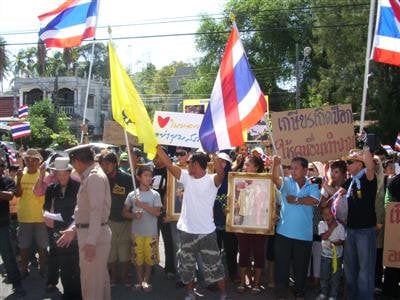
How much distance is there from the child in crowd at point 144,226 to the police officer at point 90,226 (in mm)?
1412

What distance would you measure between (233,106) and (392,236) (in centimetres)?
253

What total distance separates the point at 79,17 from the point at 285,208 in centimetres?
410

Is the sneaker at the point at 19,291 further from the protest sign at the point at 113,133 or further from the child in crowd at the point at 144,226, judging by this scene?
the protest sign at the point at 113,133

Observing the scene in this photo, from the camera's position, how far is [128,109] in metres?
6.44

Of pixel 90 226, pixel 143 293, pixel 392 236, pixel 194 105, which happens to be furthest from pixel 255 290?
pixel 194 105

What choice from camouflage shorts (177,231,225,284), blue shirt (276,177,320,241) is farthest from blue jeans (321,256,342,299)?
camouflage shorts (177,231,225,284)

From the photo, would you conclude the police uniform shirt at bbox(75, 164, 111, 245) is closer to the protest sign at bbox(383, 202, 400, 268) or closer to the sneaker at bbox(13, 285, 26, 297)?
the sneaker at bbox(13, 285, 26, 297)

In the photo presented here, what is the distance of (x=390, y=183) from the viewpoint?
6.53 meters

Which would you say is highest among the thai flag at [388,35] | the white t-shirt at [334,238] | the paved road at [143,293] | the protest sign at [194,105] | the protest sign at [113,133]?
the thai flag at [388,35]

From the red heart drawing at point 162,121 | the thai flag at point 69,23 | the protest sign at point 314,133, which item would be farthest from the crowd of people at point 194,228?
the red heart drawing at point 162,121

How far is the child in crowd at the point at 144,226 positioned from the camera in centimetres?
691

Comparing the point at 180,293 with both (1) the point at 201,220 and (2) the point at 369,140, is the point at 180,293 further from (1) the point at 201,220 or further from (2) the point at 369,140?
(2) the point at 369,140

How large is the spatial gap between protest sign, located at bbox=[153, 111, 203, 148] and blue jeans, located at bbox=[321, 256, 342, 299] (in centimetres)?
383

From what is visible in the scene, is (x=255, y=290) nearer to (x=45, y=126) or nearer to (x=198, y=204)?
(x=198, y=204)
